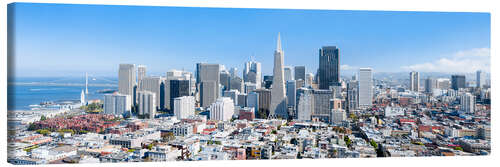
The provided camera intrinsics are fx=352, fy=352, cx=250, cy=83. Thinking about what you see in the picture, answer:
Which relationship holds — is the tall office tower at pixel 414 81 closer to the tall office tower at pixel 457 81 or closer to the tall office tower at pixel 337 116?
the tall office tower at pixel 457 81

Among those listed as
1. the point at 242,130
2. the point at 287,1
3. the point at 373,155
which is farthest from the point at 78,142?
the point at 373,155

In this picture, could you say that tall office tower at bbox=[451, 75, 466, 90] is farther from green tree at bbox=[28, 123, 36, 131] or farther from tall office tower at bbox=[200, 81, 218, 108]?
green tree at bbox=[28, 123, 36, 131]

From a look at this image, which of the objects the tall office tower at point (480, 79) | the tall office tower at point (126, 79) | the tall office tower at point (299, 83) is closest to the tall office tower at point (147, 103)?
the tall office tower at point (126, 79)

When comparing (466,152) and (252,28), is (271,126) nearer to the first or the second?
(252,28)

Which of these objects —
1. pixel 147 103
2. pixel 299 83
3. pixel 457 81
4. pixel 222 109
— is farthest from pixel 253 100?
pixel 457 81

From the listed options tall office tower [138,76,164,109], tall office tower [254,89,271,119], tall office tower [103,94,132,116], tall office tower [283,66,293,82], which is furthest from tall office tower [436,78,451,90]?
tall office tower [103,94,132,116]

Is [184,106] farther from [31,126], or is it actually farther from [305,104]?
[31,126]
